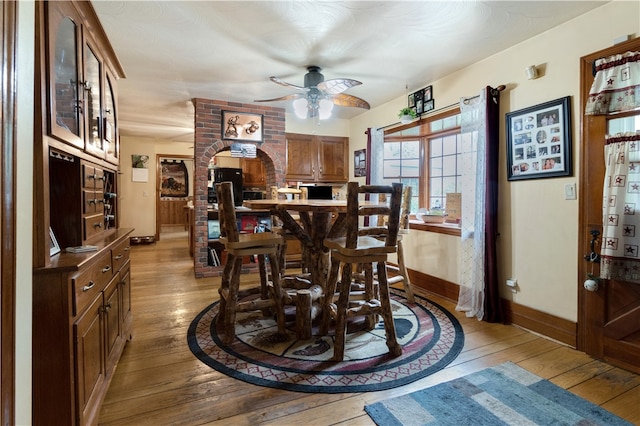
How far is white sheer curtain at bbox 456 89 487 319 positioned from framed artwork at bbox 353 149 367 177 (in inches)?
75.1

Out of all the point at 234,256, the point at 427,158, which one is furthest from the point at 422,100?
the point at 234,256

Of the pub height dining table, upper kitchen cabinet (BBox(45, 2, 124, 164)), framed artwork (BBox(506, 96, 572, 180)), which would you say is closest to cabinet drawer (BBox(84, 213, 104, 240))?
upper kitchen cabinet (BBox(45, 2, 124, 164))

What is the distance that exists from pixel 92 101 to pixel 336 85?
1721 mm

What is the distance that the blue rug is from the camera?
155 cm

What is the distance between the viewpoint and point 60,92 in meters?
1.37

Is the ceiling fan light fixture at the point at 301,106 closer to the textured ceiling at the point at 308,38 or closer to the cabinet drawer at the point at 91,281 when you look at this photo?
the textured ceiling at the point at 308,38

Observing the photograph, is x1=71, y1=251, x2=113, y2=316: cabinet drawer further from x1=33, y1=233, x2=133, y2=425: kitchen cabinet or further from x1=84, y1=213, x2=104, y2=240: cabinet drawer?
x1=84, y1=213, x2=104, y2=240: cabinet drawer

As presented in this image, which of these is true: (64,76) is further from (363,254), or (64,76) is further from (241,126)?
(241,126)

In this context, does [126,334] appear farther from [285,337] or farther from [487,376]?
[487,376]

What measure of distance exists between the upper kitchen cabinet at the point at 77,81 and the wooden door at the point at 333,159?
131 inches

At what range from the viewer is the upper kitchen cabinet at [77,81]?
1261 millimetres

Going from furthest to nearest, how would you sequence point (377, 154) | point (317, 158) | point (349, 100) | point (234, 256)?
point (317, 158) < point (377, 154) < point (349, 100) < point (234, 256)

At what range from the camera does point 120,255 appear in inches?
79.0

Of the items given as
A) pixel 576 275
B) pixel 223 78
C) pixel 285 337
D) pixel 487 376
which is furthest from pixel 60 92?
pixel 576 275
